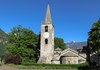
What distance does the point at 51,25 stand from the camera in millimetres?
65438

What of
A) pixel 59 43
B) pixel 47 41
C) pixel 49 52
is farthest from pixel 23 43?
pixel 59 43

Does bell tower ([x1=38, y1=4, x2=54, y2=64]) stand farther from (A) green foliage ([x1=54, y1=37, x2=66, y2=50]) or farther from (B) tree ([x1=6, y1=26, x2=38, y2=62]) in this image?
(A) green foliage ([x1=54, y1=37, x2=66, y2=50])

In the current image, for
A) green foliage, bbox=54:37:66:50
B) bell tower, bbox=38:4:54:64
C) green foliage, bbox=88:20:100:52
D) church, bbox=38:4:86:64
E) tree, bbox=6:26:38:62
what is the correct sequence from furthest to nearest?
green foliage, bbox=54:37:66:50
tree, bbox=6:26:38:62
bell tower, bbox=38:4:54:64
church, bbox=38:4:86:64
green foliage, bbox=88:20:100:52

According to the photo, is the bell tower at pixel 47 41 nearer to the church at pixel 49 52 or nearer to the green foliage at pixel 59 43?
the church at pixel 49 52

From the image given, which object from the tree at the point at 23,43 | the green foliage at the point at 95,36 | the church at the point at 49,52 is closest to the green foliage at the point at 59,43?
the tree at the point at 23,43

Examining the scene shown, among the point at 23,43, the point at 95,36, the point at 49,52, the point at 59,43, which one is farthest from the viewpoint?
the point at 59,43

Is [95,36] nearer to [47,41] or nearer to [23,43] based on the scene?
[47,41]

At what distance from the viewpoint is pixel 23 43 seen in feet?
222

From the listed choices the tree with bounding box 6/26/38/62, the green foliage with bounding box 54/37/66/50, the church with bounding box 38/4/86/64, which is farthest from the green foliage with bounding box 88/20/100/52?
the green foliage with bounding box 54/37/66/50

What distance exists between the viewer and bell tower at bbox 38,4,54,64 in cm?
6256

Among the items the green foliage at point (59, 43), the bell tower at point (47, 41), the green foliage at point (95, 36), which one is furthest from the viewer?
the green foliage at point (59, 43)

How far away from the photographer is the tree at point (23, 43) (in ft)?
215

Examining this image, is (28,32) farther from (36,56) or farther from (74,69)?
(74,69)

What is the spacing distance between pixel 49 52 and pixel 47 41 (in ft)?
11.0
